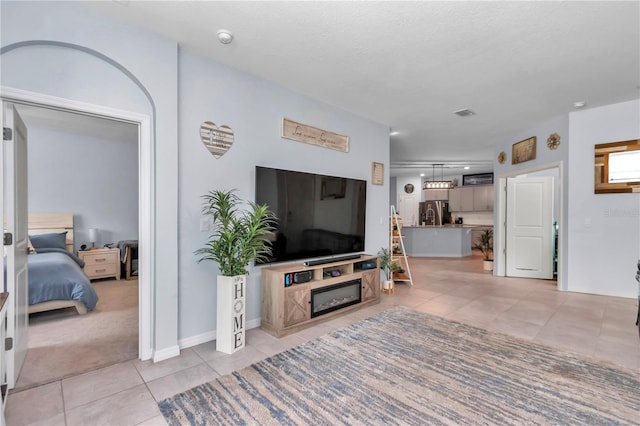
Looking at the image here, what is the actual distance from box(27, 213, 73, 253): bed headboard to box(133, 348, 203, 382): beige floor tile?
13.6ft

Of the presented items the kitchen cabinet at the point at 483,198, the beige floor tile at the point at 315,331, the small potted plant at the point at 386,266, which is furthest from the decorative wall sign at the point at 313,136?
the kitchen cabinet at the point at 483,198

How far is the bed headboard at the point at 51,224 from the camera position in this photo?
16.2ft

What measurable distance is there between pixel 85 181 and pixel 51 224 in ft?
2.99


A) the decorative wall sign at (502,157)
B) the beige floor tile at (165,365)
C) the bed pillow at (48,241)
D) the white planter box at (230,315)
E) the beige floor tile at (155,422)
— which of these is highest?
the decorative wall sign at (502,157)

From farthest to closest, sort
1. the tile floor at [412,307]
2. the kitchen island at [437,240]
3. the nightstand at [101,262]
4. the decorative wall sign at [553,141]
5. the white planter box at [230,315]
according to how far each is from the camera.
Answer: the kitchen island at [437,240]
the nightstand at [101,262]
the decorative wall sign at [553,141]
the white planter box at [230,315]
the tile floor at [412,307]

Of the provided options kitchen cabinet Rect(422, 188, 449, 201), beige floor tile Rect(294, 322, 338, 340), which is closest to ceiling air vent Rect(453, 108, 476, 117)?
beige floor tile Rect(294, 322, 338, 340)

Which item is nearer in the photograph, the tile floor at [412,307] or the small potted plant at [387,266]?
the tile floor at [412,307]

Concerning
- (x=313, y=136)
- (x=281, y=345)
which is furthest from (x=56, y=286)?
(x=313, y=136)

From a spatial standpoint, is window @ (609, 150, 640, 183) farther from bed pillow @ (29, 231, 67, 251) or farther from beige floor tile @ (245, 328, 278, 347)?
bed pillow @ (29, 231, 67, 251)

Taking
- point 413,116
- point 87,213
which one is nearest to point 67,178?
point 87,213

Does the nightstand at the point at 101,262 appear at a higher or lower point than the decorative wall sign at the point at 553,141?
lower

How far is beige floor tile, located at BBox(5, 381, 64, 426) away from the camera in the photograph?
69.7 inches

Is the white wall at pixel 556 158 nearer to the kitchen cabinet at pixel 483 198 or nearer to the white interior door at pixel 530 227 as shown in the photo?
the white interior door at pixel 530 227

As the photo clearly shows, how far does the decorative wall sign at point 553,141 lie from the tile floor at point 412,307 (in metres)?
2.20
